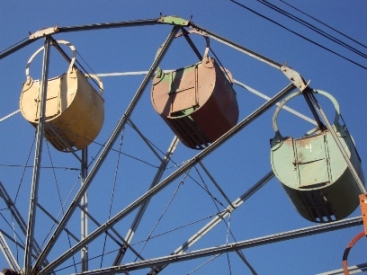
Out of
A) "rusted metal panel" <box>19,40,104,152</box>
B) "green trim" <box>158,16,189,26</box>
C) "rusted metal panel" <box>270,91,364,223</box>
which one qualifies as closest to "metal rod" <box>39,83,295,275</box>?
"rusted metal panel" <box>270,91,364,223</box>

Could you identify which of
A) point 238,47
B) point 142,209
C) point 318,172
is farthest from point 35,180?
point 318,172

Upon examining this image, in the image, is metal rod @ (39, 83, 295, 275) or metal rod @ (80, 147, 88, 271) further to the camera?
metal rod @ (80, 147, 88, 271)

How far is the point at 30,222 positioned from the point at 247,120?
4363mm

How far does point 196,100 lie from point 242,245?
4335mm

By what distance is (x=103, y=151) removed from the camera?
18172mm

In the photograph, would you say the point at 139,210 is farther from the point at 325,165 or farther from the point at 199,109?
the point at 325,165

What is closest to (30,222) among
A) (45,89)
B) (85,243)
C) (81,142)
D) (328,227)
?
(85,243)

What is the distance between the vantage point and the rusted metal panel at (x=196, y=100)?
19.3 meters

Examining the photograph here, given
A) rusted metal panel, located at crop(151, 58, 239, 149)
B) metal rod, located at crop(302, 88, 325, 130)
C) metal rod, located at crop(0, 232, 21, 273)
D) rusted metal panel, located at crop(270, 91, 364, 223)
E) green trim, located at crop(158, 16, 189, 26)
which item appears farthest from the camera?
rusted metal panel, located at crop(151, 58, 239, 149)

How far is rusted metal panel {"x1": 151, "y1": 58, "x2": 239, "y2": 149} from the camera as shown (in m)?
19.3

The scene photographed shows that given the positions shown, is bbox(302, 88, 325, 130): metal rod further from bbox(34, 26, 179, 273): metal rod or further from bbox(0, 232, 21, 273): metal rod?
bbox(0, 232, 21, 273): metal rod

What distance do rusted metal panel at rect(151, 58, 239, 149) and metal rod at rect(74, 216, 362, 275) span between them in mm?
3914

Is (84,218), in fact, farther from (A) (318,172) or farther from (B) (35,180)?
(A) (318,172)

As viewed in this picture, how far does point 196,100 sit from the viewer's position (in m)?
19.2
